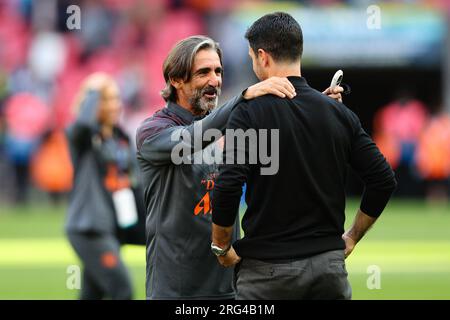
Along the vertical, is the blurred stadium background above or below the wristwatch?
above

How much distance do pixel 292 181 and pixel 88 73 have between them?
2081 centimetres

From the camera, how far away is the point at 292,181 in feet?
15.0

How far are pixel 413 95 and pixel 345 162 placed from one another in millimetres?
23235

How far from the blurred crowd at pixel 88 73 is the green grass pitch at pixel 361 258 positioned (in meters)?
3.17

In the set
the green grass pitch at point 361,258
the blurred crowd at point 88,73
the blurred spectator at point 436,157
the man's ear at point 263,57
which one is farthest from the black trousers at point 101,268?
the blurred spectator at point 436,157

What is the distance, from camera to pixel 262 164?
4.61m

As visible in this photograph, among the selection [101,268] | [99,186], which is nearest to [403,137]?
[99,186]

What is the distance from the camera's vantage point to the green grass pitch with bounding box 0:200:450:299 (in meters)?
10.3

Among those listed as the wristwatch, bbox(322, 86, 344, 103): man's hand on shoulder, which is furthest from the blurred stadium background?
the wristwatch

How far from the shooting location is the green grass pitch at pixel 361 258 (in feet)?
33.8

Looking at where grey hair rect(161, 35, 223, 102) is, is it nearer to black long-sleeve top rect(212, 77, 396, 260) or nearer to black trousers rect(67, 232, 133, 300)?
black long-sleeve top rect(212, 77, 396, 260)

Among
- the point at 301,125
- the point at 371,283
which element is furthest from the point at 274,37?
the point at 371,283

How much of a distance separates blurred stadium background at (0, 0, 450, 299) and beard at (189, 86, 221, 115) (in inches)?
633

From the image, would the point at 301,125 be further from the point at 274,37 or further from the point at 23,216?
the point at 23,216
